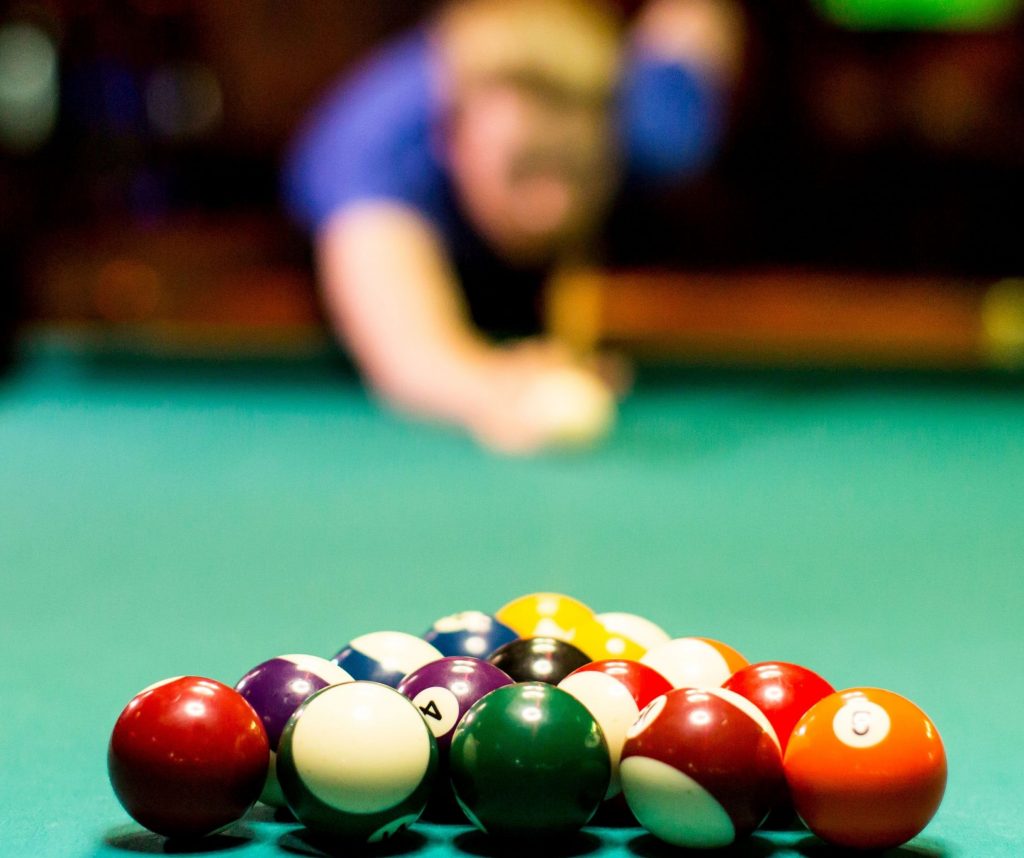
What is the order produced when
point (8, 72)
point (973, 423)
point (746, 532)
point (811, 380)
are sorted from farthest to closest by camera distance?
point (8, 72) < point (811, 380) < point (973, 423) < point (746, 532)

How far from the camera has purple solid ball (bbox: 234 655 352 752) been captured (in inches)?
63.9

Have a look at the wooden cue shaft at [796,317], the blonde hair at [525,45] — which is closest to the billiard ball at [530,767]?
the blonde hair at [525,45]

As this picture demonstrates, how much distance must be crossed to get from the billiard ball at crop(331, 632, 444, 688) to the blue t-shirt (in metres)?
3.99

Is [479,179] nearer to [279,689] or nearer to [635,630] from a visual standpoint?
[635,630]

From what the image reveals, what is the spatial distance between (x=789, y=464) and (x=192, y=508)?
1622mm

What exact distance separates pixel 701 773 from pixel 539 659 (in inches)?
13.3

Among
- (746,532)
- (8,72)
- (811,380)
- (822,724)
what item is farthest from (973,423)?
(8,72)

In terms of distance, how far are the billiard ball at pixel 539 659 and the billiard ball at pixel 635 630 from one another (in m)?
0.17

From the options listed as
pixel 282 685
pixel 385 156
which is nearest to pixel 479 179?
pixel 385 156

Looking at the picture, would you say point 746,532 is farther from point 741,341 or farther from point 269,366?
point 741,341

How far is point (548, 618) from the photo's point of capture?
1999 millimetres

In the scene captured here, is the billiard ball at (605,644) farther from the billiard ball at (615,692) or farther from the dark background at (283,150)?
the dark background at (283,150)

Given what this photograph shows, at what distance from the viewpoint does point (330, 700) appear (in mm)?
1541

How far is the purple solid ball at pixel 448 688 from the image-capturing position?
1.60 metres
